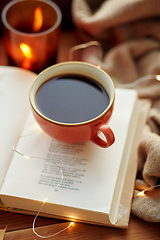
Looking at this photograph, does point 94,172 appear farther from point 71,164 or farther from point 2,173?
point 2,173

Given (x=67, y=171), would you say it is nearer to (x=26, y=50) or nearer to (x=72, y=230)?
(x=72, y=230)

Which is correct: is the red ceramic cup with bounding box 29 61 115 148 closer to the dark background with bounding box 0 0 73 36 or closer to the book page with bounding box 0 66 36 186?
the book page with bounding box 0 66 36 186

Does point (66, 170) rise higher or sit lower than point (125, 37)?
lower

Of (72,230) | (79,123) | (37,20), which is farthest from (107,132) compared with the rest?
(37,20)

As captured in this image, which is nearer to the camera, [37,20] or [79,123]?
[79,123]

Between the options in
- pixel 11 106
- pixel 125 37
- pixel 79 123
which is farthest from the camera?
pixel 125 37

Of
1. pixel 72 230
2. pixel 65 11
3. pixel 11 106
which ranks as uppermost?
pixel 65 11

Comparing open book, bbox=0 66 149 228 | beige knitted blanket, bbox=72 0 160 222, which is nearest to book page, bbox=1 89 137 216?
open book, bbox=0 66 149 228
